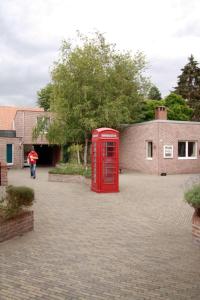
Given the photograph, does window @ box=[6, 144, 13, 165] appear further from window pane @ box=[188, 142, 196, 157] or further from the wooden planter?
the wooden planter

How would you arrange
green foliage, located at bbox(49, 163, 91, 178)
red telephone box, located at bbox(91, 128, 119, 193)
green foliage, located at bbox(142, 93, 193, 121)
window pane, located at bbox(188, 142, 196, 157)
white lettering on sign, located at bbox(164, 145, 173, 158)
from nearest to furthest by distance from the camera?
red telephone box, located at bbox(91, 128, 119, 193) < green foliage, located at bbox(49, 163, 91, 178) < white lettering on sign, located at bbox(164, 145, 173, 158) < window pane, located at bbox(188, 142, 196, 157) < green foliage, located at bbox(142, 93, 193, 121)

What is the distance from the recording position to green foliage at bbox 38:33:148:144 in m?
26.3

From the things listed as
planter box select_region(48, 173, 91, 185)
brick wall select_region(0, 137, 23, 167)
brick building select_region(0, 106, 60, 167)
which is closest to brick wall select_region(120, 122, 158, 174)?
planter box select_region(48, 173, 91, 185)

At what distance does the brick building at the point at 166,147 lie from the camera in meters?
26.3

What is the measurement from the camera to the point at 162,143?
26.3m

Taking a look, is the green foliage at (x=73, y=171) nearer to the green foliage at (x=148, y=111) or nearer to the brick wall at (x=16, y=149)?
the brick wall at (x=16, y=149)

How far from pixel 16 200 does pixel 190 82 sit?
50379 mm

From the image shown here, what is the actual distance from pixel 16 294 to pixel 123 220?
5439 millimetres

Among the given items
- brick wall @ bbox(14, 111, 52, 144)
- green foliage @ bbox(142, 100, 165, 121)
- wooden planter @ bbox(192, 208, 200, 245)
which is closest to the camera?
wooden planter @ bbox(192, 208, 200, 245)

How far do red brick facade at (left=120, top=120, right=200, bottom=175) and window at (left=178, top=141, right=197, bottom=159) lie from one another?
0.22m

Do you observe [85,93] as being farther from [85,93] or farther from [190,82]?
[190,82]

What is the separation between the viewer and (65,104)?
26.5 m

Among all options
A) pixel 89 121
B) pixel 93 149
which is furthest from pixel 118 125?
pixel 93 149

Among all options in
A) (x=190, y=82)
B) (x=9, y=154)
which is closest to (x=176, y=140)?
(x=9, y=154)
